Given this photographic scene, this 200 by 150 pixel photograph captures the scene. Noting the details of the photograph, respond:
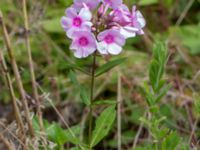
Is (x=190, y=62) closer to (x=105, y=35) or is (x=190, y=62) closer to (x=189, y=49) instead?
(x=189, y=49)

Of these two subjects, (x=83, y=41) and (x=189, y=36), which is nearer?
(x=83, y=41)

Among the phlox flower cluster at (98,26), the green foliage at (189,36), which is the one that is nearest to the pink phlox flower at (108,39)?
the phlox flower cluster at (98,26)

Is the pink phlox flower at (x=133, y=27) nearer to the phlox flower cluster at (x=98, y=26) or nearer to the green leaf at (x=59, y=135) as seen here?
the phlox flower cluster at (x=98, y=26)

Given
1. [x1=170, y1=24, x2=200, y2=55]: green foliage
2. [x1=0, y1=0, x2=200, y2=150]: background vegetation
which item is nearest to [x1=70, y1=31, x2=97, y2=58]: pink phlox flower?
[x1=0, y1=0, x2=200, y2=150]: background vegetation

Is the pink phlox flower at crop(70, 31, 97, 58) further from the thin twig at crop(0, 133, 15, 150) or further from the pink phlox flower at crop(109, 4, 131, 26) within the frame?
the thin twig at crop(0, 133, 15, 150)

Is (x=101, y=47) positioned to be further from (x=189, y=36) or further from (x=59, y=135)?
(x=189, y=36)

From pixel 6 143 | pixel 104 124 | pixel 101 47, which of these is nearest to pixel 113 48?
pixel 101 47

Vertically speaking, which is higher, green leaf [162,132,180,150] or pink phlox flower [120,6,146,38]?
pink phlox flower [120,6,146,38]
